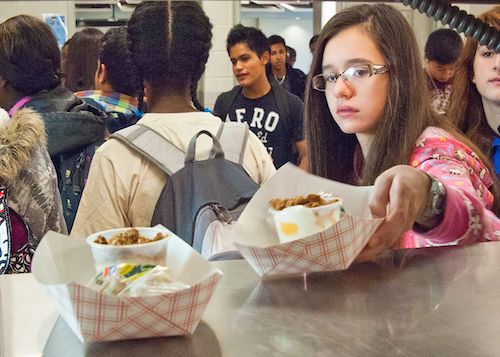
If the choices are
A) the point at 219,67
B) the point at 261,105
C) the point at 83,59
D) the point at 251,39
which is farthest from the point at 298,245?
the point at 219,67

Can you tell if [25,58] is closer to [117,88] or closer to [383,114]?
[117,88]

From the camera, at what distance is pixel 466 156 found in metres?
1.27

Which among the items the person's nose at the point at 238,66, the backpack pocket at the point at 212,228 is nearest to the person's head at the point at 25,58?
the backpack pocket at the point at 212,228

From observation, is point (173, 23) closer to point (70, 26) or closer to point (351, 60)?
point (351, 60)

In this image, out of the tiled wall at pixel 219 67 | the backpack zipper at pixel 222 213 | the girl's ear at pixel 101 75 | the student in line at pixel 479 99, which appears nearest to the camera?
the backpack zipper at pixel 222 213

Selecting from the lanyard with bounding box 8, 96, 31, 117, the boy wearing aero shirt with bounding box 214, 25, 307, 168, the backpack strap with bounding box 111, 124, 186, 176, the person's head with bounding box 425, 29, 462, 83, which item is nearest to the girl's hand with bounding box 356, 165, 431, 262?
the backpack strap with bounding box 111, 124, 186, 176

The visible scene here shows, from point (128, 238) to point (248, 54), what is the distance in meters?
2.81

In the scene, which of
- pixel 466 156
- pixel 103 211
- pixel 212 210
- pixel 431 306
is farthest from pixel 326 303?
pixel 103 211

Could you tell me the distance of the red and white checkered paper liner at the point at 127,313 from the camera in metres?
0.55

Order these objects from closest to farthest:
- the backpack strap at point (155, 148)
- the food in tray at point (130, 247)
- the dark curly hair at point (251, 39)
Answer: the food in tray at point (130, 247), the backpack strap at point (155, 148), the dark curly hair at point (251, 39)

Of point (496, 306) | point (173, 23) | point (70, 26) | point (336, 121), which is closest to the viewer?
point (496, 306)

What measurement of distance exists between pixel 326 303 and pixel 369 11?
0.93 m

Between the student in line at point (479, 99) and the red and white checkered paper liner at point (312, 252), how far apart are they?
3.57ft

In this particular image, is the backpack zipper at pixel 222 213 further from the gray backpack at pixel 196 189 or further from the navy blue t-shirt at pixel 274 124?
the navy blue t-shirt at pixel 274 124
